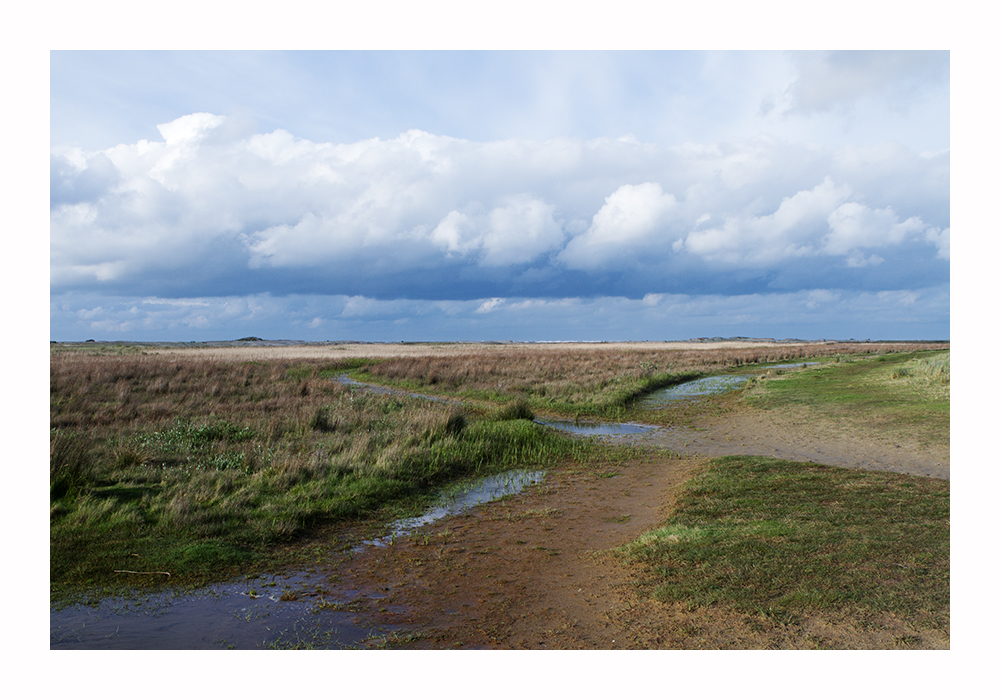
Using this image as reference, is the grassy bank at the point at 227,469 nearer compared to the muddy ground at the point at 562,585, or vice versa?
the muddy ground at the point at 562,585

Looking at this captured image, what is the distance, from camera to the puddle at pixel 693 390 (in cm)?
2628

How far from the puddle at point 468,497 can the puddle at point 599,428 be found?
5688mm

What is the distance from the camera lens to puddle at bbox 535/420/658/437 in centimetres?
1861

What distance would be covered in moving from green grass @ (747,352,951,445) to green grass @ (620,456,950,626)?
21.7 feet

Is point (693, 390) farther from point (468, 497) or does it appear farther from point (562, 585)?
point (562, 585)

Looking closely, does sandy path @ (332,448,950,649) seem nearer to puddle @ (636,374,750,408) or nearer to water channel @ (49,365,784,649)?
water channel @ (49,365,784,649)

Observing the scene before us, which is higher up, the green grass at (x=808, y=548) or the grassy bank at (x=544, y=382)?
the grassy bank at (x=544, y=382)

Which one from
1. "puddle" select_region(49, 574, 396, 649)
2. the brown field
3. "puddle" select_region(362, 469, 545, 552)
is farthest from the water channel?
"puddle" select_region(362, 469, 545, 552)

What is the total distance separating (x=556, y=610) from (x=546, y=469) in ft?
25.2

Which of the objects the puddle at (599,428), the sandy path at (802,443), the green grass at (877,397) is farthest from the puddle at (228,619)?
the green grass at (877,397)

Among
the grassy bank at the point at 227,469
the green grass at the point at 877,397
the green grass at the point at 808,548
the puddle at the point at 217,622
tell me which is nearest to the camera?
the puddle at the point at 217,622

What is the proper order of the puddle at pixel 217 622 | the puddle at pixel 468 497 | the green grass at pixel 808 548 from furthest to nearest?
the puddle at pixel 468 497 < the green grass at pixel 808 548 < the puddle at pixel 217 622

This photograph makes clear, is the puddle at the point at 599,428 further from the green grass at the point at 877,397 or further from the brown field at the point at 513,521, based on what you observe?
the green grass at the point at 877,397

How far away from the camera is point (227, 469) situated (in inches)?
452
